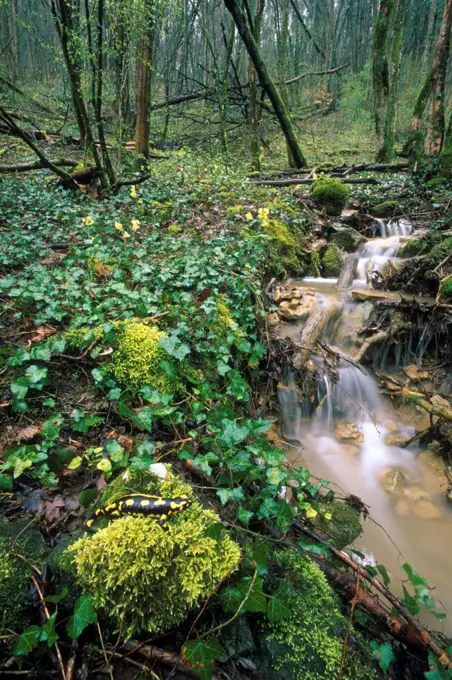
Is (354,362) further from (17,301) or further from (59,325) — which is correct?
(17,301)

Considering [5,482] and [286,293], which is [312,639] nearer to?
[5,482]

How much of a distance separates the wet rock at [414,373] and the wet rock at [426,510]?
67.4 inches

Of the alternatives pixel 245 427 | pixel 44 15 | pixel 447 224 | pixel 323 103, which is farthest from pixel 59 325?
pixel 44 15

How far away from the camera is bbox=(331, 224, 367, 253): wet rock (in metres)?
7.34

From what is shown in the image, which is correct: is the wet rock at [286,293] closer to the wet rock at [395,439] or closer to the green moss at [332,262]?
the green moss at [332,262]

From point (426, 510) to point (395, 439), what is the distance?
92 cm

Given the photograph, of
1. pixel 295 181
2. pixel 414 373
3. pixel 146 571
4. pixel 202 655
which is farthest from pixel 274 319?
pixel 295 181

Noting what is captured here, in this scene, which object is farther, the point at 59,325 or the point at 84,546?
the point at 59,325

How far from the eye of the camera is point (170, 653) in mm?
1414

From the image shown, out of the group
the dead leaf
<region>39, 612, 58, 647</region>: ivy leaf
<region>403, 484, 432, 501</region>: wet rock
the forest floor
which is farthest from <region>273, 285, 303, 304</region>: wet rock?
<region>39, 612, 58, 647</region>: ivy leaf

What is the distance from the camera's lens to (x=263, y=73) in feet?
33.2

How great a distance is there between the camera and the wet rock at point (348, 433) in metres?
4.45

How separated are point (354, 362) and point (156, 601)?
4222mm

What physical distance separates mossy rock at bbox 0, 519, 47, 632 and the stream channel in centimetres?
235
